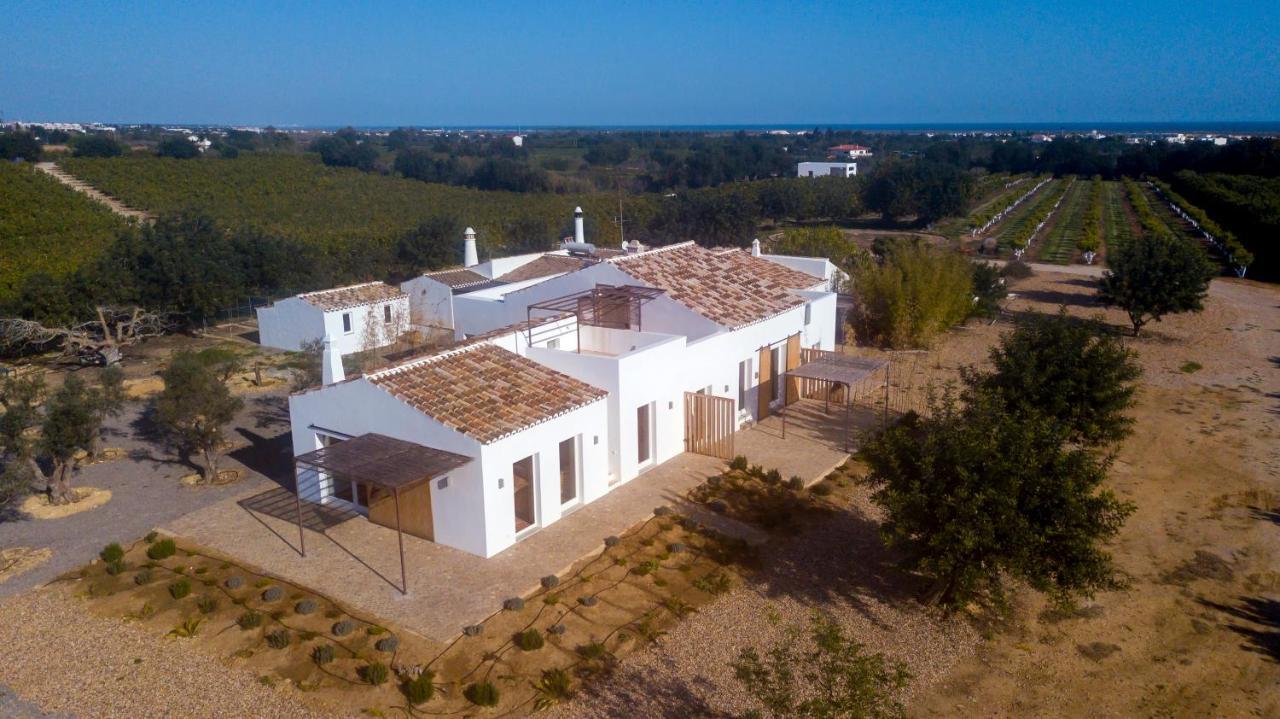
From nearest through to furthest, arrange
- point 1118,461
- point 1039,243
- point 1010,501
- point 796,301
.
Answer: point 1010,501 < point 1118,461 < point 796,301 < point 1039,243

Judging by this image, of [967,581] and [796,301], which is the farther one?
[796,301]

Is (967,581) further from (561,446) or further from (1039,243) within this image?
(1039,243)

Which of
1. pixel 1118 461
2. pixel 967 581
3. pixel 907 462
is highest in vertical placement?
pixel 907 462

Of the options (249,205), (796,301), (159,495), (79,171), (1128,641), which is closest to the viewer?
(1128,641)

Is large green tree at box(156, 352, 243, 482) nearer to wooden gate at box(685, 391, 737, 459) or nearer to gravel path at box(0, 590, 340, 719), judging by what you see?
gravel path at box(0, 590, 340, 719)

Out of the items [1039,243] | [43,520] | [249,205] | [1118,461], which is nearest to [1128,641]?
[1118,461]

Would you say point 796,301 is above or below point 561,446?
above

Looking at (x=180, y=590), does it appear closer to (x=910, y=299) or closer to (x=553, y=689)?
(x=553, y=689)
